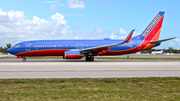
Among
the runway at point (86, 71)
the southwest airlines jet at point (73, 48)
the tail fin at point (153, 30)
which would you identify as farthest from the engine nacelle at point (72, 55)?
the tail fin at point (153, 30)

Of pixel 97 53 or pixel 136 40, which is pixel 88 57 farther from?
pixel 136 40

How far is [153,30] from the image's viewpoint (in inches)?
1180

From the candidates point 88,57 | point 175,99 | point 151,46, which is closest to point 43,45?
point 88,57

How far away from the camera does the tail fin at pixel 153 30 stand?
30.0m

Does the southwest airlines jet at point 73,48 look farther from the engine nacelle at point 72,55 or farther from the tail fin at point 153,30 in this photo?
the tail fin at point 153,30

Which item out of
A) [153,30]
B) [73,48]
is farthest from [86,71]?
[153,30]

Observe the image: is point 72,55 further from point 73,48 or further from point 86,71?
point 86,71

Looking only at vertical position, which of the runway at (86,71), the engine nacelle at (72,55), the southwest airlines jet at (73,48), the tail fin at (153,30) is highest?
the tail fin at (153,30)

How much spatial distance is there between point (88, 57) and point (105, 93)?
20810 mm

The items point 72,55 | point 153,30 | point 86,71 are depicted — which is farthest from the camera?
point 153,30

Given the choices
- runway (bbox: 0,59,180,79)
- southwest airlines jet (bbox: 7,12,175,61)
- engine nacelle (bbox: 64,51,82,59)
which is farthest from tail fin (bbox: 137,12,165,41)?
runway (bbox: 0,59,180,79)

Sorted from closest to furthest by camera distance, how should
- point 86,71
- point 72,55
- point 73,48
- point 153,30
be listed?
point 86,71 < point 72,55 < point 73,48 < point 153,30

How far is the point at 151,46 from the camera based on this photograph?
29.5 m

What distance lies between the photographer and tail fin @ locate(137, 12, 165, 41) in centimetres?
2998
